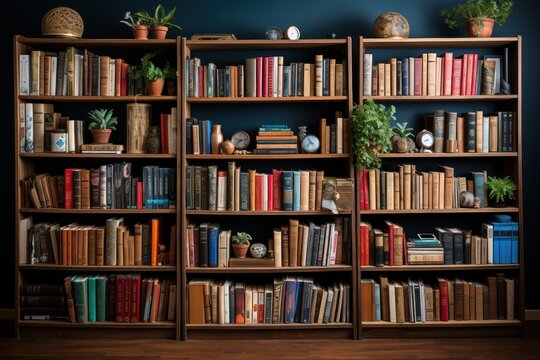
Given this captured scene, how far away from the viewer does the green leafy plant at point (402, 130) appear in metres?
4.43

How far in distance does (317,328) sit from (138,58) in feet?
7.72

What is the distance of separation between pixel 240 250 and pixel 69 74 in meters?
1.70

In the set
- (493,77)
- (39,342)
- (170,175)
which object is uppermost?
(493,77)

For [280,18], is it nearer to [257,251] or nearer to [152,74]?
[152,74]

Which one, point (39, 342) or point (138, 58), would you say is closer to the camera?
point (39, 342)

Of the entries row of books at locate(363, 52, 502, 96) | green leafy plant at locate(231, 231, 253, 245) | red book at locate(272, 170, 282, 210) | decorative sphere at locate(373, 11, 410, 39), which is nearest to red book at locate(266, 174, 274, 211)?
red book at locate(272, 170, 282, 210)

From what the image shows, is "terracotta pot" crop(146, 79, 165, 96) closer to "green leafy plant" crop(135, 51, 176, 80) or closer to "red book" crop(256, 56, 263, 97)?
"green leafy plant" crop(135, 51, 176, 80)

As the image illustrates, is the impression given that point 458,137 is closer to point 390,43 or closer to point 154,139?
point 390,43

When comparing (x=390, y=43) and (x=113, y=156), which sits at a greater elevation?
(x=390, y=43)

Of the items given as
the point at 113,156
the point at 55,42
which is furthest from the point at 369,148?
the point at 55,42

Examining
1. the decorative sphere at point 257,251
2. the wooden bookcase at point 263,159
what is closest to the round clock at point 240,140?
the wooden bookcase at point 263,159

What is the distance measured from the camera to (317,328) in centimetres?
438

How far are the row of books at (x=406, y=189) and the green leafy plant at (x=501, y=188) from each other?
27 cm

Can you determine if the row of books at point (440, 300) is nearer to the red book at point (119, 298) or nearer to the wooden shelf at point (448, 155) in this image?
the wooden shelf at point (448, 155)
